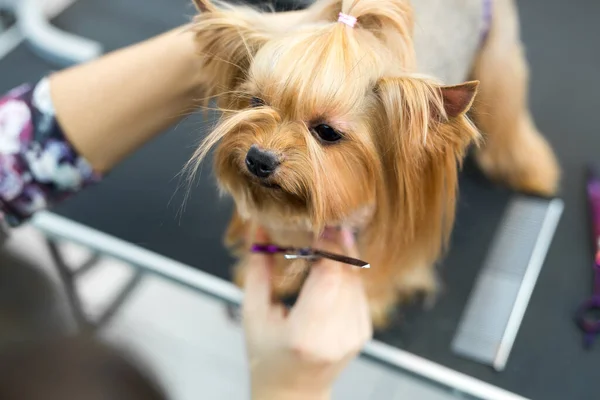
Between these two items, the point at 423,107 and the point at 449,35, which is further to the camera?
the point at 449,35

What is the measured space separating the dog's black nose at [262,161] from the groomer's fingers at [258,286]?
20 centimetres

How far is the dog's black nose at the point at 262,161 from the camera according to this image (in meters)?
0.61

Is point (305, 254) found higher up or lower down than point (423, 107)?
lower down

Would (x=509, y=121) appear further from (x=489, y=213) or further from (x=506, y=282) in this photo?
(x=506, y=282)

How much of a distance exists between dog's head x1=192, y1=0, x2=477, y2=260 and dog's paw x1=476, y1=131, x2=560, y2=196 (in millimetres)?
562

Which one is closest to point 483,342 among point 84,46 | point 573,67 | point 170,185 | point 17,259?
point 170,185

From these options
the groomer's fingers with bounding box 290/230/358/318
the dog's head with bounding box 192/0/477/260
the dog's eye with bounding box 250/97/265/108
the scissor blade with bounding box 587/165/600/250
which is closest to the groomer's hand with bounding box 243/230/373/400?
the groomer's fingers with bounding box 290/230/358/318

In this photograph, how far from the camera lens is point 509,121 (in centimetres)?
117

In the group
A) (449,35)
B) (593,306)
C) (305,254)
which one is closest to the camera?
(305,254)

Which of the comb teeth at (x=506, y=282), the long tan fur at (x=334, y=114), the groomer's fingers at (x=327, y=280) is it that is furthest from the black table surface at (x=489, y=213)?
the groomer's fingers at (x=327, y=280)

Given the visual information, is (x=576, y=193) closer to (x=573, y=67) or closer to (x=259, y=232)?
(x=573, y=67)

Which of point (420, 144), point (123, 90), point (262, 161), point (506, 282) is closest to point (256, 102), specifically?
point (262, 161)

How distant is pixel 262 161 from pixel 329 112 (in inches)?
3.4

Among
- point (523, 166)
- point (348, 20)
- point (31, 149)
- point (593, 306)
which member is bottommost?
point (593, 306)
